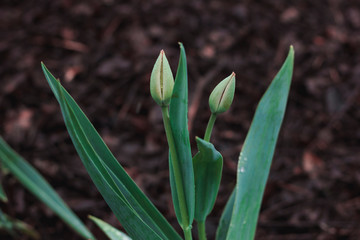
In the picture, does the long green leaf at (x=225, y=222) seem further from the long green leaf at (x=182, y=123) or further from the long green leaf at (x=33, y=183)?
the long green leaf at (x=33, y=183)

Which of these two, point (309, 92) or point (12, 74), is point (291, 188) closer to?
point (309, 92)

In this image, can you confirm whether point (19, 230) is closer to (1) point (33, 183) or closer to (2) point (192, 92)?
(1) point (33, 183)

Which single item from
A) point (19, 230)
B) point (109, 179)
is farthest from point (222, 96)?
point (19, 230)

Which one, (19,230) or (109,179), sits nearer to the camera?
(109,179)

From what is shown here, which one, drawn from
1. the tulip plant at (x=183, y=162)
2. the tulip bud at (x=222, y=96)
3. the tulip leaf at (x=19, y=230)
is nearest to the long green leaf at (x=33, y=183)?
the tulip leaf at (x=19, y=230)

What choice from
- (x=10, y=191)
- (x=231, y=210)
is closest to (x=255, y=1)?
(x=10, y=191)
